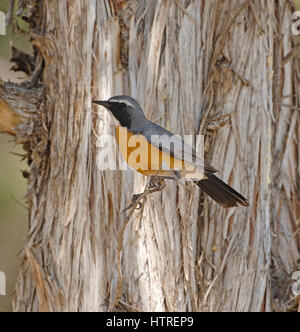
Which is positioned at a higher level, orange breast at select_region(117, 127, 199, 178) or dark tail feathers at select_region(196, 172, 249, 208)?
orange breast at select_region(117, 127, 199, 178)

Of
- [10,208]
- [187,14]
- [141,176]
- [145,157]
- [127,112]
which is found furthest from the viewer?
[10,208]

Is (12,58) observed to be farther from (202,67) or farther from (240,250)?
(240,250)

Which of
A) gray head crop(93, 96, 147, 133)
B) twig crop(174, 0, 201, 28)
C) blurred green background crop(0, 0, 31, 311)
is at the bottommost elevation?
blurred green background crop(0, 0, 31, 311)

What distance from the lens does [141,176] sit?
4.41 meters

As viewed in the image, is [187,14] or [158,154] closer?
[158,154]

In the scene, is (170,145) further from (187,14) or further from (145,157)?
(187,14)

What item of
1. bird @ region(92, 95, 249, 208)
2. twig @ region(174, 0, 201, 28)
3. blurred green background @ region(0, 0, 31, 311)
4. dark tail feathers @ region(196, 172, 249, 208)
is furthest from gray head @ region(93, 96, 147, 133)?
blurred green background @ region(0, 0, 31, 311)

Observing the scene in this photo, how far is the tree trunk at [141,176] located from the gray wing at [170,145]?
2.24 feet

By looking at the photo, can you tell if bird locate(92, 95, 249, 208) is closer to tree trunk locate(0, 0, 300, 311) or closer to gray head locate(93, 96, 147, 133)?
gray head locate(93, 96, 147, 133)

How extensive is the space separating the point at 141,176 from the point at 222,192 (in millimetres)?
791

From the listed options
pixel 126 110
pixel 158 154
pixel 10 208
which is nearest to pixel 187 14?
pixel 126 110

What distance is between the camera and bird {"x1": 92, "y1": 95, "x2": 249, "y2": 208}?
365cm

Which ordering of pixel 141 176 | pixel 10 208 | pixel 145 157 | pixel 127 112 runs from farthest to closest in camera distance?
pixel 10 208 → pixel 141 176 → pixel 127 112 → pixel 145 157

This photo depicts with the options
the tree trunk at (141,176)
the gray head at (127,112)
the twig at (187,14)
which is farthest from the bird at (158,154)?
the twig at (187,14)
